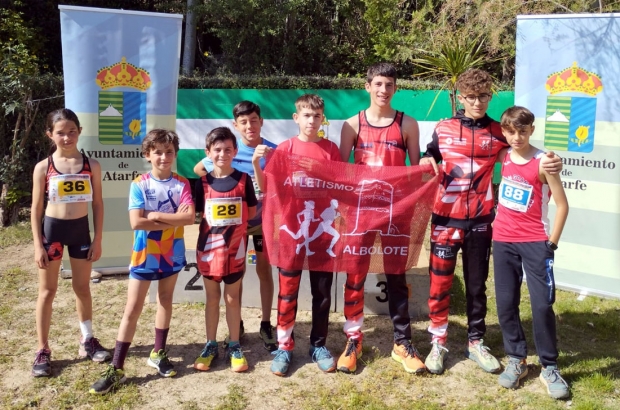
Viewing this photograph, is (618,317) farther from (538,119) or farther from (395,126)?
(395,126)

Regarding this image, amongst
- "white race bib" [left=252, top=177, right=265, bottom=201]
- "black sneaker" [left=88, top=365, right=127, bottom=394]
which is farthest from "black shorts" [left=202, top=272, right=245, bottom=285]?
"black sneaker" [left=88, top=365, right=127, bottom=394]

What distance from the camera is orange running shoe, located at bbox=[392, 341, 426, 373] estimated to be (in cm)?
394

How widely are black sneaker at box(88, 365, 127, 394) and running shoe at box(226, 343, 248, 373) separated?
696 millimetres

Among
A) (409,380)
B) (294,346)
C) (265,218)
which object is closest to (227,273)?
(265,218)

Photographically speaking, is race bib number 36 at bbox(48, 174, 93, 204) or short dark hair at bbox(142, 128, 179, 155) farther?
race bib number 36 at bbox(48, 174, 93, 204)

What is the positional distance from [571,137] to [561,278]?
1367 mm

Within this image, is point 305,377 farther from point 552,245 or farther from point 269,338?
point 552,245

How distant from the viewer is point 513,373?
3.79 m

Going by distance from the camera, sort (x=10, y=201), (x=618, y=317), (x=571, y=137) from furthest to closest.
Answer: (x=10, y=201), (x=571, y=137), (x=618, y=317)

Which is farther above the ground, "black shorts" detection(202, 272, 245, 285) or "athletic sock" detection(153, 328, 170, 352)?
"black shorts" detection(202, 272, 245, 285)

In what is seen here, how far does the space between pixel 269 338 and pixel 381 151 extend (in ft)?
5.23

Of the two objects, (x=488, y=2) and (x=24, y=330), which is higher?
(x=488, y=2)

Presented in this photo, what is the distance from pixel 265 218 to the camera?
3924mm

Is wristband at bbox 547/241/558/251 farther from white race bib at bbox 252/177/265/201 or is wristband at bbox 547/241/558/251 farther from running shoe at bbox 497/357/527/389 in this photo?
white race bib at bbox 252/177/265/201
